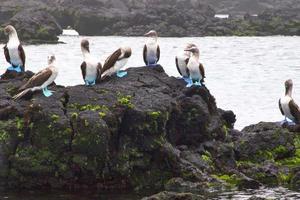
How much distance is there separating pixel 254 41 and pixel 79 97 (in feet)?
302

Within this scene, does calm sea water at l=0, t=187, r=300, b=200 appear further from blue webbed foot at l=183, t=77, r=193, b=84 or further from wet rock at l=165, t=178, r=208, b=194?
blue webbed foot at l=183, t=77, r=193, b=84

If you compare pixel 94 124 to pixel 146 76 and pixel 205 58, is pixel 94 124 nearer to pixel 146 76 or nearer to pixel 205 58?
pixel 146 76

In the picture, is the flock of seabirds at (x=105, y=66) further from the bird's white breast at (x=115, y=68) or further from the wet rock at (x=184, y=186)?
the wet rock at (x=184, y=186)

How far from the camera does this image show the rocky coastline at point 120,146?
73.3 ft

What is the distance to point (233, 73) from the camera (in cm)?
7938

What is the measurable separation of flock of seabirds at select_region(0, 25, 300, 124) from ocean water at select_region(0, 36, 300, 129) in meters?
10.9

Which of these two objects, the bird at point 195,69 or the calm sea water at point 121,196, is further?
the bird at point 195,69

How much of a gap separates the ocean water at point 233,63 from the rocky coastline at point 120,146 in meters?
14.0

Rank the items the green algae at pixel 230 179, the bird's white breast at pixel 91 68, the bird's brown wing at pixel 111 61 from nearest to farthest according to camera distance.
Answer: the green algae at pixel 230 179 < the bird's white breast at pixel 91 68 < the bird's brown wing at pixel 111 61

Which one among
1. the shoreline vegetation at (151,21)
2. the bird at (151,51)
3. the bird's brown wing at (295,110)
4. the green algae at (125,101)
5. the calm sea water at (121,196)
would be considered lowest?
the calm sea water at (121,196)

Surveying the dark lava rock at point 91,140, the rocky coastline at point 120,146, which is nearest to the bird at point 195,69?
the rocky coastline at point 120,146

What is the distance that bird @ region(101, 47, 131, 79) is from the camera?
1017 inches

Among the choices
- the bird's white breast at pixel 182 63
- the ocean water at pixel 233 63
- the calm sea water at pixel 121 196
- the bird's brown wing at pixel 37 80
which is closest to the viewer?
the calm sea water at pixel 121 196

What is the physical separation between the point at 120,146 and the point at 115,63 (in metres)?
3.95
